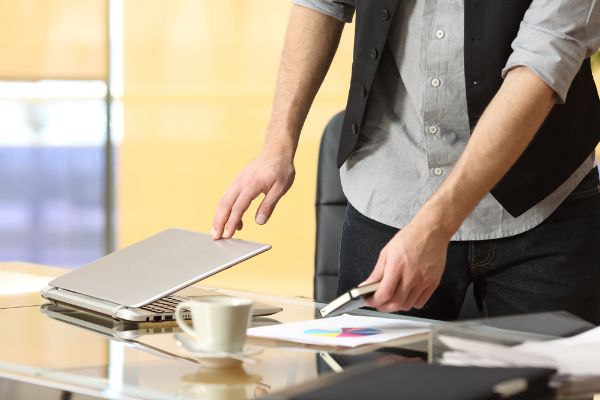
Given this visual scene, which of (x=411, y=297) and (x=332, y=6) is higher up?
(x=332, y=6)

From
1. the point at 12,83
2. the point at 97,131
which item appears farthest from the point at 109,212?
the point at 12,83

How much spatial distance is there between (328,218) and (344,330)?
0.98m

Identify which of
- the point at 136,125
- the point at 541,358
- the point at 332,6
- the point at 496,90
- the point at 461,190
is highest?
the point at 332,6

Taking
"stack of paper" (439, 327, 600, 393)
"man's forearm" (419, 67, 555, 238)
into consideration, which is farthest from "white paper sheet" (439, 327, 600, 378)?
"man's forearm" (419, 67, 555, 238)

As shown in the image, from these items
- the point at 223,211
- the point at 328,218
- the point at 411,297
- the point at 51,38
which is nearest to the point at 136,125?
the point at 51,38

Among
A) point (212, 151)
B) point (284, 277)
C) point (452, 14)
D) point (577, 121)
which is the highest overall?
point (452, 14)

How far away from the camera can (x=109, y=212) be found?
16.9 ft

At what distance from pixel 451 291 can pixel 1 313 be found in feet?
2.34

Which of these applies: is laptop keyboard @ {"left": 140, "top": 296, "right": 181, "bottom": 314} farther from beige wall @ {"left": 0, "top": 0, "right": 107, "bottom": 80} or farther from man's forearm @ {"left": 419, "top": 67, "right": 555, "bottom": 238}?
beige wall @ {"left": 0, "top": 0, "right": 107, "bottom": 80}

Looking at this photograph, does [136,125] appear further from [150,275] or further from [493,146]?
[493,146]

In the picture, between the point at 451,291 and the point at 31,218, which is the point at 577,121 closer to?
the point at 451,291

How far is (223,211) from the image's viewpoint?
1543mm

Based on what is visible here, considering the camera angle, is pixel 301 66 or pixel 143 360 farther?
pixel 301 66

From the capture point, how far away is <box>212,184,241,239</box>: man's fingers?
151cm
